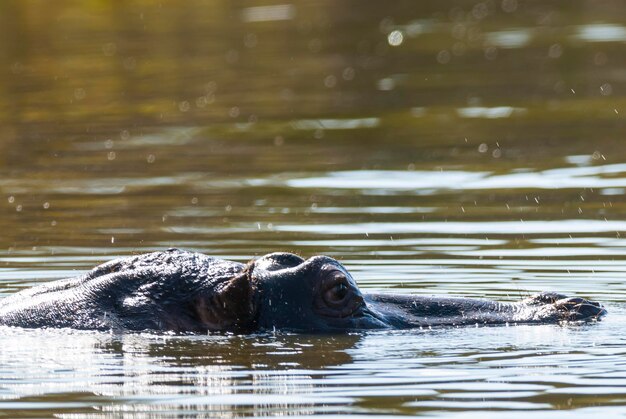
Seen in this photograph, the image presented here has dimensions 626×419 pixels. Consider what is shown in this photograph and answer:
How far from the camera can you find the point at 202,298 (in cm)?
907

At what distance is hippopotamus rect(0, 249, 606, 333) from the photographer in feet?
29.5

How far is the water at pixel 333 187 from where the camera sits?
839 centimetres

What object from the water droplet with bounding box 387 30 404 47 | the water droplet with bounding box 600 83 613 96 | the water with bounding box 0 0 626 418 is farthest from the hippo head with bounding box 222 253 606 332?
the water droplet with bounding box 387 30 404 47

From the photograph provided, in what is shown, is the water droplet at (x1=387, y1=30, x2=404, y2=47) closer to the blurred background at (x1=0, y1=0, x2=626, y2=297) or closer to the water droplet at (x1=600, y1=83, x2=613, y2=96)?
the blurred background at (x1=0, y1=0, x2=626, y2=297)

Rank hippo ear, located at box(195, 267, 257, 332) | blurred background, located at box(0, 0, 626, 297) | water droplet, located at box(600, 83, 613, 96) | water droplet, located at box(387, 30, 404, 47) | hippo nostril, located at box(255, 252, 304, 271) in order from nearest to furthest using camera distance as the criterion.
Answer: hippo ear, located at box(195, 267, 257, 332) → hippo nostril, located at box(255, 252, 304, 271) → blurred background, located at box(0, 0, 626, 297) → water droplet, located at box(600, 83, 613, 96) → water droplet, located at box(387, 30, 404, 47)

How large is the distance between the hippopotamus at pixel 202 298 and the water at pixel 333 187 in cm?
10

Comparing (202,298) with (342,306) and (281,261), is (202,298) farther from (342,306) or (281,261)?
(342,306)

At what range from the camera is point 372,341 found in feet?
30.0

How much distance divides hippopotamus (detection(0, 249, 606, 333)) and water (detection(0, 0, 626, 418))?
10 centimetres

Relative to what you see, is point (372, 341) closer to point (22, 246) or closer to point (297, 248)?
point (297, 248)

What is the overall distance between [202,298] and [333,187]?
879 centimetres

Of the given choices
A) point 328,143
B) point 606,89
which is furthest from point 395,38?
point 328,143

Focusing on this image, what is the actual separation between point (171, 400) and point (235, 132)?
15.0 meters

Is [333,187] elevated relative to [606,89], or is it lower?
lower
